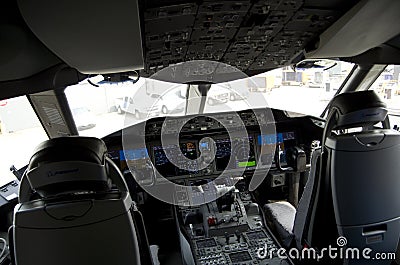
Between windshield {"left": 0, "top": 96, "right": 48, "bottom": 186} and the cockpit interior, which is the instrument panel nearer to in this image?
the cockpit interior

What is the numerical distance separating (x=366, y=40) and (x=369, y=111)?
41 centimetres

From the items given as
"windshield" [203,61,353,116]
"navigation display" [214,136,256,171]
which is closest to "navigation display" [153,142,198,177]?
"navigation display" [214,136,256,171]

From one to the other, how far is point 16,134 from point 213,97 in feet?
5.44

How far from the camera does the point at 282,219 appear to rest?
95.5 inches

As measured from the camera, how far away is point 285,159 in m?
3.08

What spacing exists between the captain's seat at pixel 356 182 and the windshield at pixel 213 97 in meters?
1.20

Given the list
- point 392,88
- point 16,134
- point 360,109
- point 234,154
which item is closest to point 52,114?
point 16,134

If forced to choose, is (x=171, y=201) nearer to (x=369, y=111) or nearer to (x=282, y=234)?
(x=282, y=234)

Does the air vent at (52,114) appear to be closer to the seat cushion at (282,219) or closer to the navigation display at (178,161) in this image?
the navigation display at (178,161)

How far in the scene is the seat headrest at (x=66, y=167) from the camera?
1.18 meters

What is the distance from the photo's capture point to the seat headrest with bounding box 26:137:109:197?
118 cm

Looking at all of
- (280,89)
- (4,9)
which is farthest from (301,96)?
(4,9)

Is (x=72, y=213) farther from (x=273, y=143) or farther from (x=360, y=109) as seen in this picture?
(x=273, y=143)

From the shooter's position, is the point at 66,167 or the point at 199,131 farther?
the point at 199,131
